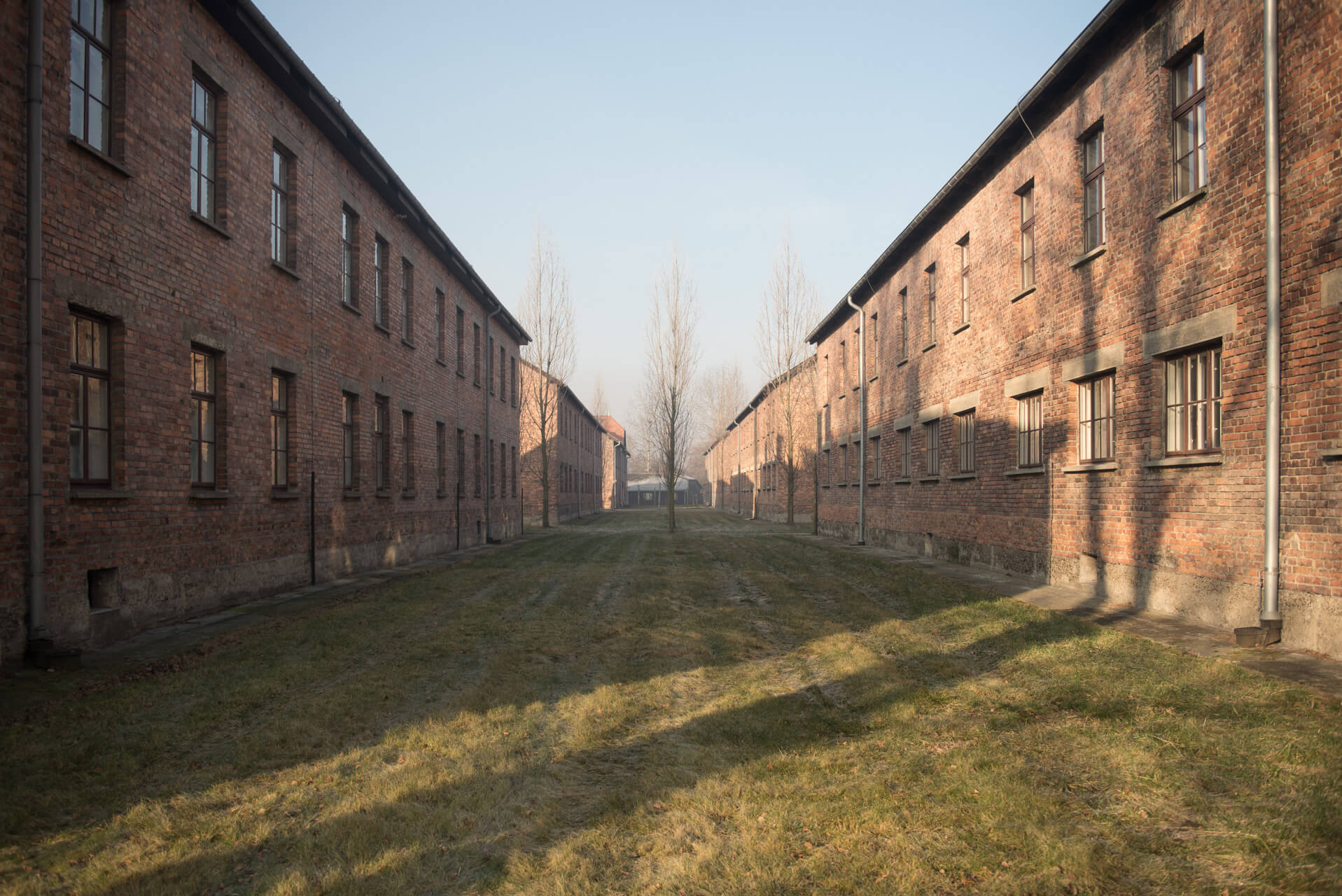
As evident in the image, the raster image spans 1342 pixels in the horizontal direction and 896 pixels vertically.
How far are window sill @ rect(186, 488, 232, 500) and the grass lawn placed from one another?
2.24 metres

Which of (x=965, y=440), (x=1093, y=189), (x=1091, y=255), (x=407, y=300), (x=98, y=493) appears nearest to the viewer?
(x=98, y=493)

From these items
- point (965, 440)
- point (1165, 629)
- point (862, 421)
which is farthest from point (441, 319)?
point (1165, 629)

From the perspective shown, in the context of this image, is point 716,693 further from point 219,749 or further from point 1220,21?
point 1220,21

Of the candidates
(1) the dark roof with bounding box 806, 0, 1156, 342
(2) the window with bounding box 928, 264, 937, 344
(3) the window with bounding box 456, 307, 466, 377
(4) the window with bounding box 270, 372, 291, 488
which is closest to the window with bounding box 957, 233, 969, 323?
(1) the dark roof with bounding box 806, 0, 1156, 342

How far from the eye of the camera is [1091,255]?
36.4 ft

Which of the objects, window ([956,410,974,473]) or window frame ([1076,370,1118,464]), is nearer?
window frame ([1076,370,1118,464])

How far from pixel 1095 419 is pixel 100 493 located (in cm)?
1201

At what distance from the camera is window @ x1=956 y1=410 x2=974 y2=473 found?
1633 centimetres

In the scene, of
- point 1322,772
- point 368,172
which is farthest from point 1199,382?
point 368,172

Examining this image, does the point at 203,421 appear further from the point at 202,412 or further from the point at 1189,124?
the point at 1189,124

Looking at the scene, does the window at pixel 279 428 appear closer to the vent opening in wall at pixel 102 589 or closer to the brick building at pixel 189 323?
the brick building at pixel 189 323

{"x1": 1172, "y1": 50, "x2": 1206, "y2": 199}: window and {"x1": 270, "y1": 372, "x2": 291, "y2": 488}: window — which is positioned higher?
{"x1": 1172, "y1": 50, "x2": 1206, "y2": 199}: window

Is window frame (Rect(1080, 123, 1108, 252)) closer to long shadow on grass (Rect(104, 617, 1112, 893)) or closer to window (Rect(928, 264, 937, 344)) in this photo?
window (Rect(928, 264, 937, 344))

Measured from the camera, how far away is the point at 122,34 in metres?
8.30
